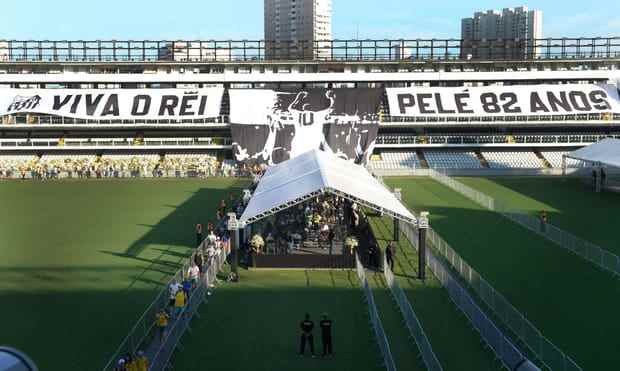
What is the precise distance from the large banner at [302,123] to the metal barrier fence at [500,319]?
3577 centimetres

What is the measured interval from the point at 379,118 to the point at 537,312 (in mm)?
44936

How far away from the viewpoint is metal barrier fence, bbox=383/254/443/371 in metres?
12.9

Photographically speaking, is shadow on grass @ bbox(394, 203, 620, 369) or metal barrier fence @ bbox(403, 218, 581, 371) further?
shadow on grass @ bbox(394, 203, 620, 369)

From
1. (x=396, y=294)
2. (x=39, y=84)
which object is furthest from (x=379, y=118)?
(x=396, y=294)

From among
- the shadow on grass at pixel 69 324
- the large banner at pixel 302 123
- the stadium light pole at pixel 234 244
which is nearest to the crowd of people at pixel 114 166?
the large banner at pixel 302 123

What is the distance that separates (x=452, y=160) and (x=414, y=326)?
4515cm

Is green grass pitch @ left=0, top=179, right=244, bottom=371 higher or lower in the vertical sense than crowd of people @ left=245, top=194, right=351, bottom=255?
lower

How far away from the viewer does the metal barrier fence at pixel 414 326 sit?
12904 mm

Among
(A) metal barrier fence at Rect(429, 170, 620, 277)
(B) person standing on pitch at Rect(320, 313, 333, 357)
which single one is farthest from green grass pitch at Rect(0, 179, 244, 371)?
(A) metal barrier fence at Rect(429, 170, 620, 277)

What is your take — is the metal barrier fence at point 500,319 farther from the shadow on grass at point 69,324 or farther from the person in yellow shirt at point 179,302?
the shadow on grass at point 69,324

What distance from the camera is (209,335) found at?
51.6ft

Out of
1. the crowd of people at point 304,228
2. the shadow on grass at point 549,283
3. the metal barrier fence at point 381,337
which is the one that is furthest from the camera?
the crowd of people at point 304,228

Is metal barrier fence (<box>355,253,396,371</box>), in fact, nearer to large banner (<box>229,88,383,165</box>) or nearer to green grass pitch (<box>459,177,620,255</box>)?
green grass pitch (<box>459,177,620,255</box>)

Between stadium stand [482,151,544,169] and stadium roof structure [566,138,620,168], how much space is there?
40.0ft
